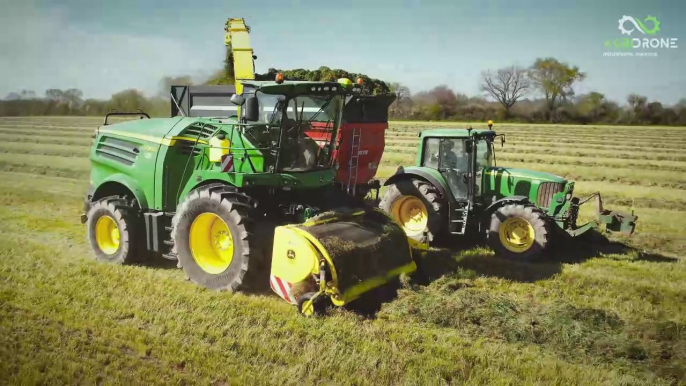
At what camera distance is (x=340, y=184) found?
8.09 metres

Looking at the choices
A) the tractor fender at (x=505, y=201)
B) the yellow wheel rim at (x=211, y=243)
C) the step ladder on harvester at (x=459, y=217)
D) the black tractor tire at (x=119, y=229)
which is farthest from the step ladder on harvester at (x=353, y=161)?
the black tractor tire at (x=119, y=229)

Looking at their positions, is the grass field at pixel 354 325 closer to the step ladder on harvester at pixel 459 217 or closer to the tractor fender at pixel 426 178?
the step ladder on harvester at pixel 459 217

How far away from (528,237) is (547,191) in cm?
90

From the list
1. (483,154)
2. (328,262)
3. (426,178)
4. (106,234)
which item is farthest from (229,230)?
(483,154)

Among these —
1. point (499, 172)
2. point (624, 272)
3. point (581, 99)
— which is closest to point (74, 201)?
point (499, 172)

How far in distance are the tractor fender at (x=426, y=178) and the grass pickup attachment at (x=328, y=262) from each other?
2.54m

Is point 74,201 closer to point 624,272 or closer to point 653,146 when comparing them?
point 624,272

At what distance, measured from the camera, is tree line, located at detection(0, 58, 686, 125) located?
872cm

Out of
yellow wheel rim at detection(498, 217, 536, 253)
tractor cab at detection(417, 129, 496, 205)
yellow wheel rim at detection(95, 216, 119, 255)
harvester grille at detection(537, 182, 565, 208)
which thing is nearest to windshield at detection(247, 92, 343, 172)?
tractor cab at detection(417, 129, 496, 205)

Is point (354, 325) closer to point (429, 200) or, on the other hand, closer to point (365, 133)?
point (429, 200)

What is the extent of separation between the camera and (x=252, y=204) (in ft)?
20.7

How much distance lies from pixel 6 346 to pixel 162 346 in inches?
43.1

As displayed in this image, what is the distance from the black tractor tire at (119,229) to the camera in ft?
22.9

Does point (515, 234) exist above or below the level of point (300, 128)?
below
